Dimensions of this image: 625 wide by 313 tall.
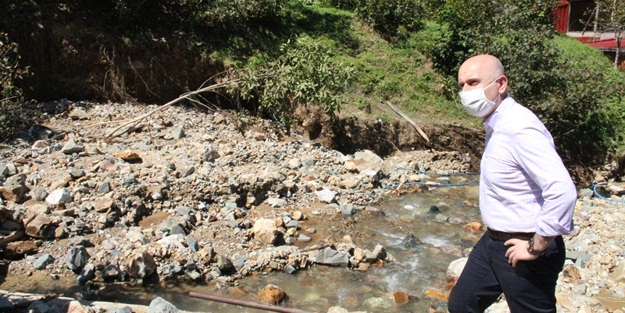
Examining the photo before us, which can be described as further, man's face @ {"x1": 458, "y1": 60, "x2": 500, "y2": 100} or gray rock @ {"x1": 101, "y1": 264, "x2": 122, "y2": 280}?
gray rock @ {"x1": 101, "y1": 264, "x2": 122, "y2": 280}

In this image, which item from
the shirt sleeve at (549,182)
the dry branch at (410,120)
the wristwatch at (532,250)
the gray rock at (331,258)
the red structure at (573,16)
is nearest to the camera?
the shirt sleeve at (549,182)

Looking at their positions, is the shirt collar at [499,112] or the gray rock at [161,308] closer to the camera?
the shirt collar at [499,112]

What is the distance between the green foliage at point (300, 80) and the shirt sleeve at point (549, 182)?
6.76 m

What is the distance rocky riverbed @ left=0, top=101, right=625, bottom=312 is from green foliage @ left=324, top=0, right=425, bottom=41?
→ 4.50m

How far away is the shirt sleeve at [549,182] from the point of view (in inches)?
94.5

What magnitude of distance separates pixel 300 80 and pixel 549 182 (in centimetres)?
709

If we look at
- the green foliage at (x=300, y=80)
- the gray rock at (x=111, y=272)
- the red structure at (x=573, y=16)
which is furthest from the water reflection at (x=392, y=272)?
the red structure at (x=573, y=16)

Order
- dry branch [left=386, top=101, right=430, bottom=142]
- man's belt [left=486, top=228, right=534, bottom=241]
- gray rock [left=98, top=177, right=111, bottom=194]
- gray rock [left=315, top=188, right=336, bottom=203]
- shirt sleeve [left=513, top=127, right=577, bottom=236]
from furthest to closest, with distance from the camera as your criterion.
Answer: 1. dry branch [left=386, top=101, right=430, bottom=142]
2. gray rock [left=315, top=188, right=336, bottom=203]
3. gray rock [left=98, top=177, right=111, bottom=194]
4. man's belt [left=486, top=228, right=534, bottom=241]
5. shirt sleeve [left=513, top=127, right=577, bottom=236]

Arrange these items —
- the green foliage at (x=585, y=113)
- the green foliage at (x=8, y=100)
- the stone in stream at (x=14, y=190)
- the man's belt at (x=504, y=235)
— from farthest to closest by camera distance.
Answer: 1. the green foliage at (x=585, y=113)
2. the green foliage at (x=8, y=100)
3. the stone in stream at (x=14, y=190)
4. the man's belt at (x=504, y=235)

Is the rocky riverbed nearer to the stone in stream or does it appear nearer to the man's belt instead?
the stone in stream

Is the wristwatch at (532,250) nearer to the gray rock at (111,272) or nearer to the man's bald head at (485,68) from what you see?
the man's bald head at (485,68)

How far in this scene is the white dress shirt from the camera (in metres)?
2.42

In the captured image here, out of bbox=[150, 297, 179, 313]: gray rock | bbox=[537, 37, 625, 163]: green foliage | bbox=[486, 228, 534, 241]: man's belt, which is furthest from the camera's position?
bbox=[537, 37, 625, 163]: green foliage

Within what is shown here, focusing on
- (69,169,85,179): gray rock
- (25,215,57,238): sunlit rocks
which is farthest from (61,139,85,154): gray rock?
(25,215,57,238): sunlit rocks
